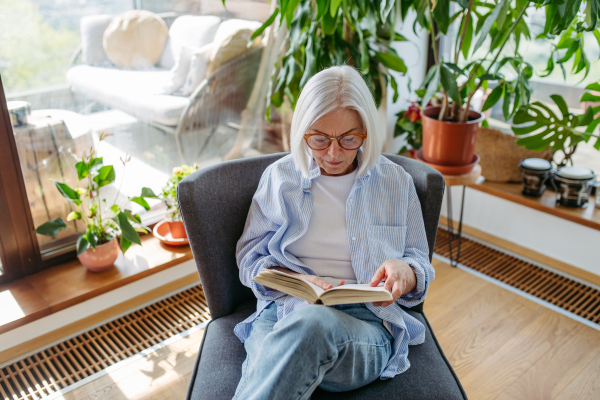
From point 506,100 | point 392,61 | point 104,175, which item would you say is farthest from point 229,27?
point 506,100

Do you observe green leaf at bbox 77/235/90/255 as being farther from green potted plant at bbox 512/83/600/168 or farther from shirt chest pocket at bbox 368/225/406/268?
green potted plant at bbox 512/83/600/168

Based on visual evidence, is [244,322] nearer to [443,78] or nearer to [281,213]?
[281,213]

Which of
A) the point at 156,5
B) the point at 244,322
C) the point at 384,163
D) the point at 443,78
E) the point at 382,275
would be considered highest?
the point at 156,5

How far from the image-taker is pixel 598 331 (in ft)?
6.20

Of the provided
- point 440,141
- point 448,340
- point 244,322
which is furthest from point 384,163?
point 448,340

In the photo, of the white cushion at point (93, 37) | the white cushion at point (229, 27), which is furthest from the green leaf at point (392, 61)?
the white cushion at point (93, 37)

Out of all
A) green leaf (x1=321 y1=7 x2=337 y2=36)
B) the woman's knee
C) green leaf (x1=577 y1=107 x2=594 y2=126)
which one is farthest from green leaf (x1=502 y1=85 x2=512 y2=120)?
the woman's knee

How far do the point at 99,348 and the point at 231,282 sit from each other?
816mm

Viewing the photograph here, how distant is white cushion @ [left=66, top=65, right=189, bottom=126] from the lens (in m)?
1.81

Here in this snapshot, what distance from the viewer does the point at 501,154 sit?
2.37m

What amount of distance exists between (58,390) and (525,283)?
6.38 ft

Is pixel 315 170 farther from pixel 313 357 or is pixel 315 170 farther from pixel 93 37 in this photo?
pixel 93 37

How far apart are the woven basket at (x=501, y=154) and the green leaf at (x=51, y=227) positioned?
1.93m

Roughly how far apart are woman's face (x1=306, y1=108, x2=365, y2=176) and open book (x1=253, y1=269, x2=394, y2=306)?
0.34m
